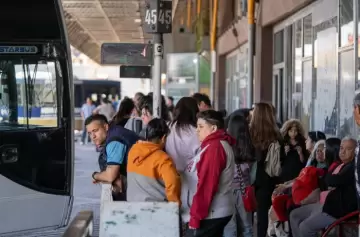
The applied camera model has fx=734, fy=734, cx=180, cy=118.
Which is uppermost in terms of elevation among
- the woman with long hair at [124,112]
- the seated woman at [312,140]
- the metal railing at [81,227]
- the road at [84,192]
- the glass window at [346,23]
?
the glass window at [346,23]

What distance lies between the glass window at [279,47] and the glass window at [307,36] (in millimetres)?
2174

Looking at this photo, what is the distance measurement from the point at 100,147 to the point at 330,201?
7.36ft

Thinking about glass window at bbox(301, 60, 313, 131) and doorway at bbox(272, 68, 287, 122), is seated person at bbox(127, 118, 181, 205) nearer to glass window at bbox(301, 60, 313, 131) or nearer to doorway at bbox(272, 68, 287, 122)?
glass window at bbox(301, 60, 313, 131)

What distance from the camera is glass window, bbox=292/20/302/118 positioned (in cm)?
1288

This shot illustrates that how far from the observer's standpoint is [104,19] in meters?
36.0

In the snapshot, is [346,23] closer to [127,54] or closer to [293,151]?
[293,151]

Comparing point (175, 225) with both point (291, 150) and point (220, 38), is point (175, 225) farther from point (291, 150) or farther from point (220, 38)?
point (220, 38)

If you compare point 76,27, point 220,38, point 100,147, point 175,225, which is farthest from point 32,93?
point 76,27

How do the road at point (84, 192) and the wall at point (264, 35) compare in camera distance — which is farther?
the wall at point (264, 35)

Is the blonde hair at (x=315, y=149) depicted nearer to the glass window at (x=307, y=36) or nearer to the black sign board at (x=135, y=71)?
the glass window at (x=307, y=36)

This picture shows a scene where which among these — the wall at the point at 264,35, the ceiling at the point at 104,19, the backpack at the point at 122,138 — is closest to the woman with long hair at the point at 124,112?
the backpack at the point at 122,138

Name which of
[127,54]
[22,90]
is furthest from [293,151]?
[127,54]

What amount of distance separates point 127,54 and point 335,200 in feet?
15.7

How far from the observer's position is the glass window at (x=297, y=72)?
12.9 meters
